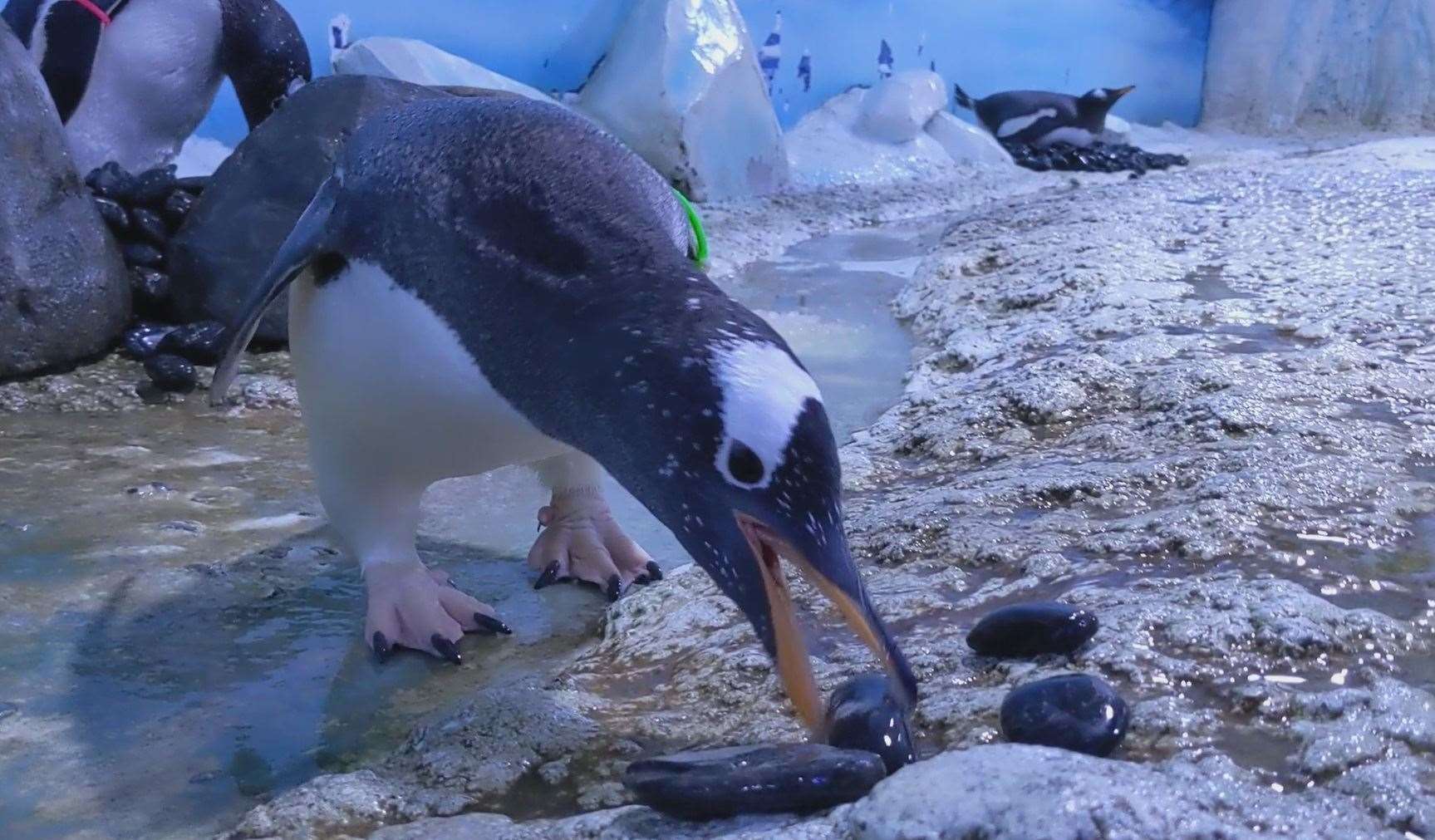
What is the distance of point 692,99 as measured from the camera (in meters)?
7.43

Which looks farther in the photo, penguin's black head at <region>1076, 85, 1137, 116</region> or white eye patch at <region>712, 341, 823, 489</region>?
penguin's black head at <region>1076, 85, 1137, 116</region>

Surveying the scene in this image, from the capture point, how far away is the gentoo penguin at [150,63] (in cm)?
476

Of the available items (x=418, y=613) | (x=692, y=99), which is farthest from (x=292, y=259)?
(x=692, y=99)

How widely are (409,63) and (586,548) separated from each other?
491 centimetres

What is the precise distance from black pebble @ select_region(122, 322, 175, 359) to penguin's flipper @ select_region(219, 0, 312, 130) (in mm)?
1821

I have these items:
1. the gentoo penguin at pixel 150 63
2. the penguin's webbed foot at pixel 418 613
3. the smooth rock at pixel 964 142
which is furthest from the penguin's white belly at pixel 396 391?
the smooth rock at pixel 964 142

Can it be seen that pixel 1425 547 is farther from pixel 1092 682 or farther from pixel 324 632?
pixel 324 632

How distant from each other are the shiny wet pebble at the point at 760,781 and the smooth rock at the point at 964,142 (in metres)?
8.78

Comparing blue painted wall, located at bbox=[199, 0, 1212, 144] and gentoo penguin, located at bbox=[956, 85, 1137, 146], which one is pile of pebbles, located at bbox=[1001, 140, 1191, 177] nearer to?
gentoo penguin, located at bbox=[956, 85, 1137, 146]

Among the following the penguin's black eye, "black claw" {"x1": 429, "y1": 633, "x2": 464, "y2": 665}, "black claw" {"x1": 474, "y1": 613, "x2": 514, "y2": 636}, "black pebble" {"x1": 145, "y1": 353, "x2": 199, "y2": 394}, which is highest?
the penguin's black eye

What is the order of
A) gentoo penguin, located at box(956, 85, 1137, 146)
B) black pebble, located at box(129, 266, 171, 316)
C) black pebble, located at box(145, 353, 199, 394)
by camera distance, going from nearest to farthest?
1. black pebble, located at box(145, 353, 199, 394)
2. black pebble, located at box(129, 266, 171, 316)
3. gentoo penguin, located at box(956, 85, 1137, 146)

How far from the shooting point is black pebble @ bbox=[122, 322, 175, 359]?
3633 millimetres

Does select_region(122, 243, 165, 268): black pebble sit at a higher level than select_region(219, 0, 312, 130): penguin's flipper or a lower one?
lower

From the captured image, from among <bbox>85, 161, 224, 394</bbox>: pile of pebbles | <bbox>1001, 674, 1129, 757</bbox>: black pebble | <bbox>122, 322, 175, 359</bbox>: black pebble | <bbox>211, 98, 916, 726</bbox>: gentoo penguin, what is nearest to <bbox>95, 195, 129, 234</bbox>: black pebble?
<bbox>85, 161, 224, 394</bbox>: pile of pebbles
